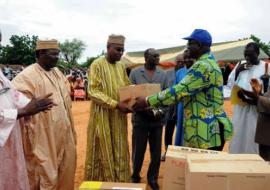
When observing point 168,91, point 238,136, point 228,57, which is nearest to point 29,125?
point 168,91

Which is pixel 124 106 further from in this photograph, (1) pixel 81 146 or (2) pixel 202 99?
(1) pixel 81 146

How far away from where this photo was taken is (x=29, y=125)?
403cm

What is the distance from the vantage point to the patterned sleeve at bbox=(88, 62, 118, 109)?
446 centimetres

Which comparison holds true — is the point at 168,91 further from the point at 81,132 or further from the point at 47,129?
the point at 81,132

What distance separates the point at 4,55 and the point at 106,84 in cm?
3682

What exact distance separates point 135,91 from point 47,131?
104 cm

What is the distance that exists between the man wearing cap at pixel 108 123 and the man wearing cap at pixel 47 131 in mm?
396

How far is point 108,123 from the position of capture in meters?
4.62

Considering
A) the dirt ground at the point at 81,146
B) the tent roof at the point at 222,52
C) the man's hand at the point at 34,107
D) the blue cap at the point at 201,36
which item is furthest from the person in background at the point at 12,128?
the tent roof at the point at 222,52

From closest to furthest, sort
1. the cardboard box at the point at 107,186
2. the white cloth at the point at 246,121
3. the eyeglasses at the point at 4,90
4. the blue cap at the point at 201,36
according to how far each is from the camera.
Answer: the cardboard box at the point at 107,186 < the eyeglasses at the point at 4,90 < the blue cap at the point at 201,36 < the white cloth at the point at 246,121

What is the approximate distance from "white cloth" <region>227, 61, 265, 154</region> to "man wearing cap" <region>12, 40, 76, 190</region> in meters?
2.27

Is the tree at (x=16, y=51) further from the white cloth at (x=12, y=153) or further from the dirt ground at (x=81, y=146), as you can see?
the white cloth at (x=12, y=153)

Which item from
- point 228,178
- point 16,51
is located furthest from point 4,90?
point 16,51

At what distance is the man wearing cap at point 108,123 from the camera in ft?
15.0
